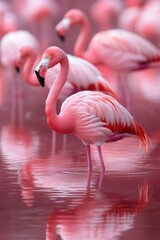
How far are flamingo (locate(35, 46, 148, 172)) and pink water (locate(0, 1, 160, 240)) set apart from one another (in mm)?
332

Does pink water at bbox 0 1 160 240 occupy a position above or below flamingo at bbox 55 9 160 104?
below

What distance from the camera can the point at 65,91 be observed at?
10.4 metres

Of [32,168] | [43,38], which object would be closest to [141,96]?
[32,168]

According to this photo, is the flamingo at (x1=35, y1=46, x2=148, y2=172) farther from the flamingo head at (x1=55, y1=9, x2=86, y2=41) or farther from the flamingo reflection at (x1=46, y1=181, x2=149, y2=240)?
the flamingo head at (x1=55, y1=9, x2=86, y2=41)

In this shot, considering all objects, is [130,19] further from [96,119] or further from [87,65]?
[96,119]

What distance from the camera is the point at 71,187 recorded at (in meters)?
7.62

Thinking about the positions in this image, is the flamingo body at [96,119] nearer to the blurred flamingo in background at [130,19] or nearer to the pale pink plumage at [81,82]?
the pale pink plumage at [81,82]

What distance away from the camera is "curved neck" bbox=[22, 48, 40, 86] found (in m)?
11.3

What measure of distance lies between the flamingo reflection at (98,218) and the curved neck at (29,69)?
413 centimetres

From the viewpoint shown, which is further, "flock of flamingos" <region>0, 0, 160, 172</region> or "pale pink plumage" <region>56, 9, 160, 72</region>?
"pale pink plumage" <region>56, 9, 160, 72</region>

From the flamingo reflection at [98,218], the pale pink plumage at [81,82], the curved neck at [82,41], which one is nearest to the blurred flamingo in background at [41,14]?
the curved neck at [82,41]

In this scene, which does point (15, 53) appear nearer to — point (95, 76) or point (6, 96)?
point (6, 96)

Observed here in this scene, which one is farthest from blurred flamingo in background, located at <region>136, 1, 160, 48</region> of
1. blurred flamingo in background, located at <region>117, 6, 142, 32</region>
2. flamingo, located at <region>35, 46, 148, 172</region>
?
flamingo, located at <region>35, 46, 148, 172</region>

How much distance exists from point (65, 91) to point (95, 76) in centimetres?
38
